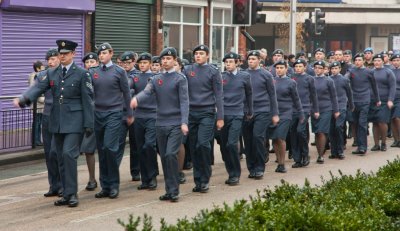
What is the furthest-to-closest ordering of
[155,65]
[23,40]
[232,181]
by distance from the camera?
[23,40]
[155,65]
[232,181]

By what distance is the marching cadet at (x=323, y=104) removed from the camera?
17672 millimetres

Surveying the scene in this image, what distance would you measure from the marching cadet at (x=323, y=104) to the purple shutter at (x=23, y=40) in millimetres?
7162

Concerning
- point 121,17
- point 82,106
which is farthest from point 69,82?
point 121,17

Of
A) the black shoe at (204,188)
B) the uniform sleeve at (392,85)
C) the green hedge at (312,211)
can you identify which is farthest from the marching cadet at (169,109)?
the uniform sleeve at (392,85)

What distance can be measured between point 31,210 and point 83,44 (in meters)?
14.1

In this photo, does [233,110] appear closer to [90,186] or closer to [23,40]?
[90,186]

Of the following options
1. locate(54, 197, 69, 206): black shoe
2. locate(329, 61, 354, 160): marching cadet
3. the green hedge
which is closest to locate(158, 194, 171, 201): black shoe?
locate(54, 197, 69, 206): black shoe

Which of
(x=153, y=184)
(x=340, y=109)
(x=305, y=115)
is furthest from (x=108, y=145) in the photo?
(x=340, y=109)

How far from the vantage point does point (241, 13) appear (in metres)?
22.3

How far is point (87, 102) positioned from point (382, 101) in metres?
9.48

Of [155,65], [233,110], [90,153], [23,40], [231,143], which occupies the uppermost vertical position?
[23,40]

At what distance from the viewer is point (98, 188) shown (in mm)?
13766

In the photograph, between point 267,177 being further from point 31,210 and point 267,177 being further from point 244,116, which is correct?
point 31,210

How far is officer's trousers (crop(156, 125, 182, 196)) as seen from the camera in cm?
1234
